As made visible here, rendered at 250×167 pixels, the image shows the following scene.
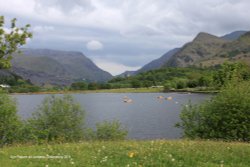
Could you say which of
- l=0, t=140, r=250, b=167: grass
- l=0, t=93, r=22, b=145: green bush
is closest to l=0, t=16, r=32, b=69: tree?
l=0, t=140, r=250, b=167: grass

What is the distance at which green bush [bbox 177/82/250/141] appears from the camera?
3000cm

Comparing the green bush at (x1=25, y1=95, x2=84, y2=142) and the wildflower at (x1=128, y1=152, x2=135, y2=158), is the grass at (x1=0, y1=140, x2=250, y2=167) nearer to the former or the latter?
the wildflower at (x1=128, y1=152, x2=135, y2=158)

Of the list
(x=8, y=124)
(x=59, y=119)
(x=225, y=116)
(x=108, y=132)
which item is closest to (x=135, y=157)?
(x=225, y=116)

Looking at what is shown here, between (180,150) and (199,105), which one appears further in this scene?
(199,105)

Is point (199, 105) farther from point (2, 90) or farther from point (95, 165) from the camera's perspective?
point (95, 165)

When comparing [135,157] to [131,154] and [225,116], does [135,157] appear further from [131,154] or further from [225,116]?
[225,116]

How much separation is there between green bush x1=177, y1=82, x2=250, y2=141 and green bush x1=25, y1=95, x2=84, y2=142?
429 inches

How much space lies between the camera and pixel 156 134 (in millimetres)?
61188

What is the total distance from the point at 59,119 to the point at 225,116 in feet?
51.9

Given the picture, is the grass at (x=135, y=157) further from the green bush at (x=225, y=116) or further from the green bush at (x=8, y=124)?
the green bush at (x=8, y=124)

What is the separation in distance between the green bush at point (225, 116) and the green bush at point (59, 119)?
10900 millimetres

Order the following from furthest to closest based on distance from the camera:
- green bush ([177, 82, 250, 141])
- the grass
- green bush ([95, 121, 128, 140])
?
green bush ([95, 121, 128, 140]) → green bush ([177, 82, 250, 141]) → the grass

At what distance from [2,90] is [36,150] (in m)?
19.0

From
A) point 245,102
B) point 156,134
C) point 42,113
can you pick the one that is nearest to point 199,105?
point 245,102
